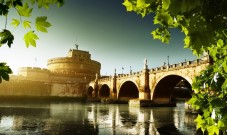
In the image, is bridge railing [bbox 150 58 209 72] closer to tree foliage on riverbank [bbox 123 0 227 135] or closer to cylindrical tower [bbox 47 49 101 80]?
tree foliage on riverbank [bbox 123 0 227 135]

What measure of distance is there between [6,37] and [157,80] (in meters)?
34.0

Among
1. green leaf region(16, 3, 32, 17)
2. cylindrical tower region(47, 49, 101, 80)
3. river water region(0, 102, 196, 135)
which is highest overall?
cylindrical tower region(47, 49, 101, 80)

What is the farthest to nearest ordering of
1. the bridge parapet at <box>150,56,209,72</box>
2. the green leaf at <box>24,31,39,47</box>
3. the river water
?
1. the bridge parapet at <box>150,56,209,72</box>
2. the river water
3. the green leaf at <box>24,31,39,47</box>

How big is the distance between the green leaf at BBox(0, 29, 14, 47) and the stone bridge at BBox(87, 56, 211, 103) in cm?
2495

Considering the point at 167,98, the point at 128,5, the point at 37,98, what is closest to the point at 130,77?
the point at 167,98

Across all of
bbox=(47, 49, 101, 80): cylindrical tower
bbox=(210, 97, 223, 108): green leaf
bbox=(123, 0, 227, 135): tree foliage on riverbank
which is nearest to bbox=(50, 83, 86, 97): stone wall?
bbox=(47, 49, 101, 80): cylindrical tower

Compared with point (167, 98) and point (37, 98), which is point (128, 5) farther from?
point (37, 98)

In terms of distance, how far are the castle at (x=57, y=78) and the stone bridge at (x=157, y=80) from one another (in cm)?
1590

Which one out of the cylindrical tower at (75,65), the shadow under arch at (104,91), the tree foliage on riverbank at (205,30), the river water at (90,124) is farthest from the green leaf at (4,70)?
the cylindrical tower at (75,65)

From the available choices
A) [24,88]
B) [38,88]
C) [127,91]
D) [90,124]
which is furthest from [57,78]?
[90,124]

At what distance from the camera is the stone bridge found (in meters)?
28.0

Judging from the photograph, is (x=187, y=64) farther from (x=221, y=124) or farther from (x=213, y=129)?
(x=221, y=124)

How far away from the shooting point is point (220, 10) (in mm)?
2410

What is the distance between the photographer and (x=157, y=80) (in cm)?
3525
